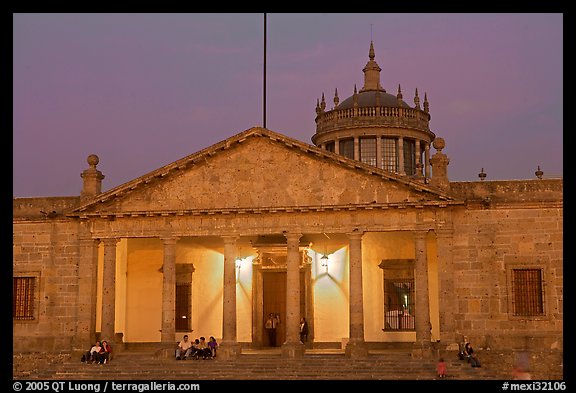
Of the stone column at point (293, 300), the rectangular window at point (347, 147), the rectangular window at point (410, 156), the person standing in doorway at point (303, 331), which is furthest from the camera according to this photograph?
the rectangular window at point (347, 147)

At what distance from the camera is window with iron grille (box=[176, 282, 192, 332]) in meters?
33.3

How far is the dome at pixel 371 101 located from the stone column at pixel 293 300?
1747cm

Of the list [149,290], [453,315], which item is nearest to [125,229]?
[149,290]

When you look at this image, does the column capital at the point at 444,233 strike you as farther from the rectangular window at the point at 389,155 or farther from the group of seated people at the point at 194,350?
the rectangular window at the point at 389,155

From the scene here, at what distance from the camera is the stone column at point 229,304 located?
28.6m

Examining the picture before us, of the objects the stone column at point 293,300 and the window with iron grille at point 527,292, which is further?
the stone column at point 293,300

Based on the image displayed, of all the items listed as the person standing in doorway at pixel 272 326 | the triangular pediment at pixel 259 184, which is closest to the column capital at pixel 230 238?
the triangular pediment at pixel 259 184

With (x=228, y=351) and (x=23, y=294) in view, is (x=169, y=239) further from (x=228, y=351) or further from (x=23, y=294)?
(x=23, y=294)

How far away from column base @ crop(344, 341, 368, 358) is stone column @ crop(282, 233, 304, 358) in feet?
5.47

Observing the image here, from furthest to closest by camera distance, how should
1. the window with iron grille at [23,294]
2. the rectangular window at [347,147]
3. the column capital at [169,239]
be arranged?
the rectangular window at [347,147]
the window with iron grille at [23,294]
the column capital at [169,239]

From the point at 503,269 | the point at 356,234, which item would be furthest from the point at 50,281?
the point at 503,269

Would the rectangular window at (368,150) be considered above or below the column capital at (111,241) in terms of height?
above

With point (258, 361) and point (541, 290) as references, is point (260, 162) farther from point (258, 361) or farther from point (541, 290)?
point (541, 290)

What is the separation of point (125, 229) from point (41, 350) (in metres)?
5.67
